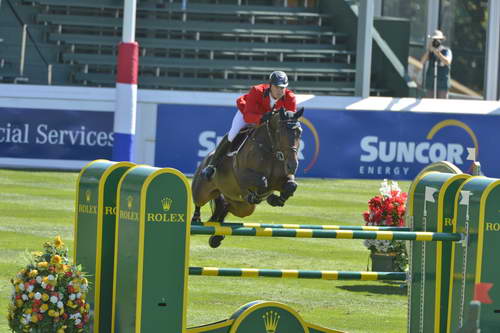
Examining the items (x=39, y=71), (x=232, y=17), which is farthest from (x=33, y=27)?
(x=232, y=17)

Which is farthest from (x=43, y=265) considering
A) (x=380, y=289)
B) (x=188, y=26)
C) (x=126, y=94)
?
(x=188, y=26)

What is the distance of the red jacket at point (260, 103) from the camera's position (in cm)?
1044

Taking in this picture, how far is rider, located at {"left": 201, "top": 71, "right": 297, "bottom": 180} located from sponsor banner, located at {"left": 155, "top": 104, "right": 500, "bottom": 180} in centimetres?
991

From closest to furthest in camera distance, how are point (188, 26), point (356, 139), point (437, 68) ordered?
point (356, 139)
point (437, 68)
point (188, 26)

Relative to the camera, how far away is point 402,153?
71.7ft

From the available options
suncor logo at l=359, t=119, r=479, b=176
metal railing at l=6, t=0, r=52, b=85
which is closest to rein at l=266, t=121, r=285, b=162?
suncor logo at l=359, t=119, r=479, b=176

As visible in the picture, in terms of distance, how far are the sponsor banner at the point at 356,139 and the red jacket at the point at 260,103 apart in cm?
1038

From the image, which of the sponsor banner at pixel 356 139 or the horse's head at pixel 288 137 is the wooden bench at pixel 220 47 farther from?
the horse's head at pixel 288 137

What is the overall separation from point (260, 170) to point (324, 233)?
2.75m

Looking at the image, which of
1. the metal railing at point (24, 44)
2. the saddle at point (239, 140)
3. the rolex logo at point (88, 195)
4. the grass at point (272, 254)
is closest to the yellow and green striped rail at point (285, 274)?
the rolex logo at point (88, 195)

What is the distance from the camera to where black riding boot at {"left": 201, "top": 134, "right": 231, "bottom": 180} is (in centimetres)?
1098

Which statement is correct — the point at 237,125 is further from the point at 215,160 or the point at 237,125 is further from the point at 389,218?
the point at 389,218

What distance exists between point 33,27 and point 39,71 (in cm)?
176

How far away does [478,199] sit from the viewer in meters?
7.56
